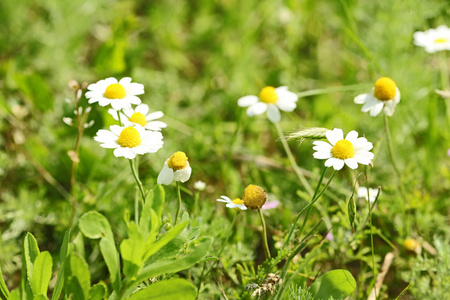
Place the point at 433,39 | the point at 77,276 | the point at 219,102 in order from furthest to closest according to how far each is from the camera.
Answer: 1. the point at 219,102
2. the point at 433,39
3. the point at 77,276

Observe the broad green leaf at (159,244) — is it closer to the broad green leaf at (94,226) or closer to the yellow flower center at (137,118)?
the broad green leaf at (94,226)

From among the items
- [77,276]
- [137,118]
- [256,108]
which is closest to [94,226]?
[77,276]

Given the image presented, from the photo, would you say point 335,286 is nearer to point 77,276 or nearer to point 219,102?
point 77,276

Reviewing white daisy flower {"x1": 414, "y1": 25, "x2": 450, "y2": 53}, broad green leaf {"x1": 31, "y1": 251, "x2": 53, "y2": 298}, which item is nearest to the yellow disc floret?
broad green leaf {"x1": 31, "y1": 251, "x2": 53, "y2": 298}

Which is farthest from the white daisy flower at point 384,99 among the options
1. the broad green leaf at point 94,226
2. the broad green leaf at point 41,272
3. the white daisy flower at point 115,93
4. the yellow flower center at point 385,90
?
the broad green leaf at point 41,272

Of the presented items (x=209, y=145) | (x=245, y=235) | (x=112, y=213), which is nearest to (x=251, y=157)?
(x=209, y=145)

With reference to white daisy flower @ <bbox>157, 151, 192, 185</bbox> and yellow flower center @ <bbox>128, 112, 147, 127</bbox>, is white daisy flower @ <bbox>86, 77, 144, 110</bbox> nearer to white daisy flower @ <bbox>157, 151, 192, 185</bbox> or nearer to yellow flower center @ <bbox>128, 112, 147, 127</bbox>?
yellow flower center @ <bbox>128, 112, 147, 127</bbox>

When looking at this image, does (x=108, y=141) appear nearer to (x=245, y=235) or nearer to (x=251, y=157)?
(x=245, y=235)
